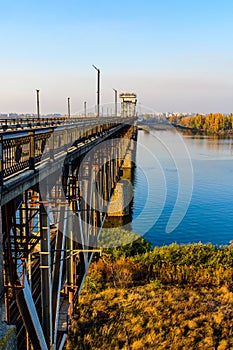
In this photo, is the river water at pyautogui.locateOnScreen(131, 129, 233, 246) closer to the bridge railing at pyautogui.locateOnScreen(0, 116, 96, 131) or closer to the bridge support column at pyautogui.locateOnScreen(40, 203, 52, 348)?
the bridge railing at pyautogui.locateOnScreen(0, 116, 96, 131)

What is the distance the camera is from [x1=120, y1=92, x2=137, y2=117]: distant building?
109 m

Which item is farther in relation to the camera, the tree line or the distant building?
the tree line

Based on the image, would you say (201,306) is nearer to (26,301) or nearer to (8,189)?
(26,301)

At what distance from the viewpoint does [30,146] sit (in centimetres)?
695

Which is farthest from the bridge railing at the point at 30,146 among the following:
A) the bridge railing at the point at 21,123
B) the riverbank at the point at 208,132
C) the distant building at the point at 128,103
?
the riverbank at the point at 208,132

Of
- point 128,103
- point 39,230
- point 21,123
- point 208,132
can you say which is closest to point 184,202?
point 21,123

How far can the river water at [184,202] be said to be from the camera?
109 ft

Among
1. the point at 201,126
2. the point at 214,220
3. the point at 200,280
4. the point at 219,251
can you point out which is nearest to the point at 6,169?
the point at 200,280

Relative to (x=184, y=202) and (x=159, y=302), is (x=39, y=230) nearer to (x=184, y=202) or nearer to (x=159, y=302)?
(x=159, y=302)

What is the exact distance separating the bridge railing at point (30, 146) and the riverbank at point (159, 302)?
10.4 m

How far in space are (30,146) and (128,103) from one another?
108423mm

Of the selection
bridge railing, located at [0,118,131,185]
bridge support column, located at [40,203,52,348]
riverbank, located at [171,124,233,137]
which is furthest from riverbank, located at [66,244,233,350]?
riverbank, located at [171,124,233,137]

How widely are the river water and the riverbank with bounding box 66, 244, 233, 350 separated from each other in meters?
6.85

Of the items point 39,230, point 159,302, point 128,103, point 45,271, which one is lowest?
point 159,302
